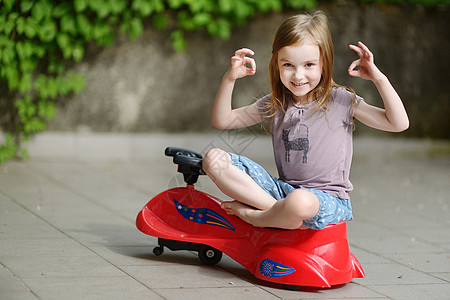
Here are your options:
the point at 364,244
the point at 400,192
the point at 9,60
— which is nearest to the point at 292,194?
the point at 364,244

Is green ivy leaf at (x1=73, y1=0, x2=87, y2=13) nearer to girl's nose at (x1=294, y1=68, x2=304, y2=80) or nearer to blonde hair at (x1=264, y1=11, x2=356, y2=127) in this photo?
blonde hair at (x1=264, y1=11, x2=356, y2=127)

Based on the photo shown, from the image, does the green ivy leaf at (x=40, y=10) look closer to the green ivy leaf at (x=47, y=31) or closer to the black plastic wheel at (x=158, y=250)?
the green ivy leaf at (x=47, y=31)

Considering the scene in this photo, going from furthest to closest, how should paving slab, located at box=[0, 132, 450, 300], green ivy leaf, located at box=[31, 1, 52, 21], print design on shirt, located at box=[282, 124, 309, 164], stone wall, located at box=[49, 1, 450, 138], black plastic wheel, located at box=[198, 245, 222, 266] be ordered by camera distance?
stone wall, located at box=[49, 1, 450, 138]
green ivy leaf, located at box=[31, 1, 52, 21]
black plastic wheel, located at box=[198, 245, 222, 266]
print design on shirt, located at box=[282, 124, 309, 164]
paving slab, located at box=[0, 132, 450, 300]

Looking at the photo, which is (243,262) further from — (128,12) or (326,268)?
(128,12)

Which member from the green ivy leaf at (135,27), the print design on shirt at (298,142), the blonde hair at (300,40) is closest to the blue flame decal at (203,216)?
the print design on shirt at (298,142)

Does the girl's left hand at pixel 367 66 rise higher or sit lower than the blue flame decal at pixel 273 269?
higher

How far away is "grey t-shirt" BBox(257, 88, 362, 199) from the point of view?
2916 mm

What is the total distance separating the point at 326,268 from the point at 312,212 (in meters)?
0.26

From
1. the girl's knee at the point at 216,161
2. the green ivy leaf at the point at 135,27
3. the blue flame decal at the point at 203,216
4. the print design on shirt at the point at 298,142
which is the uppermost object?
the green ivy leaf at the point at 135,27

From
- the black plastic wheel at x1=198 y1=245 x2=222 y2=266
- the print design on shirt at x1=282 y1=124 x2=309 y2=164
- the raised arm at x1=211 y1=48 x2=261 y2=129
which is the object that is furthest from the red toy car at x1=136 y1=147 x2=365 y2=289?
the print design on shirt at x1=282 y1=124 x2=309 y2=164

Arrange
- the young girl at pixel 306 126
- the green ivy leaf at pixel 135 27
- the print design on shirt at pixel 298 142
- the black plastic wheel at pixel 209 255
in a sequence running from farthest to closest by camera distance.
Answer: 1. the green ivy leaf at pixel 135 27
2. the black plastic wheel at pixel 209 255
3. the print design on shirt at pixel 298 142
4. the young girl at pixel 306 126

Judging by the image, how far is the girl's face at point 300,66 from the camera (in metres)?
2.89

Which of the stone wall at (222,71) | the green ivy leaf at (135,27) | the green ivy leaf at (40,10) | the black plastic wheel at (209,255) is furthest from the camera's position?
the stone wall at (222,71)

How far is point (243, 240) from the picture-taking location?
2.95 m
